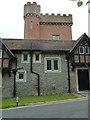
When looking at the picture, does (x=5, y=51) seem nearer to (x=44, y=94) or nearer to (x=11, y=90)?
(x=11, y=90)

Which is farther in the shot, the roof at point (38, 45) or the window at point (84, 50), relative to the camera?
the window at point (84, 50)

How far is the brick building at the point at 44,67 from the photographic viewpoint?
24094mm

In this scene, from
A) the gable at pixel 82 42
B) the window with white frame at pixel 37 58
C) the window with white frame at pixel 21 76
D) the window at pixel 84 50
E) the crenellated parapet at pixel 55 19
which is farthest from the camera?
the crenellated parapet at pixel 55 19

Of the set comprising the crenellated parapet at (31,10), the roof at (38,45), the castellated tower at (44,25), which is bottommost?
the roof at (38,45)

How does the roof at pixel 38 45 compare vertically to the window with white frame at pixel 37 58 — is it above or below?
above

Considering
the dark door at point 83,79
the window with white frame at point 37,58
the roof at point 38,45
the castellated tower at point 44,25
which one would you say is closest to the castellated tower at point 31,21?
the castellated tower at point 44,25

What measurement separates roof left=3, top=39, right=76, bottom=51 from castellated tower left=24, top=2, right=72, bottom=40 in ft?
29.1

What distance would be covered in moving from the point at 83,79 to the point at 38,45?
670 centimetres

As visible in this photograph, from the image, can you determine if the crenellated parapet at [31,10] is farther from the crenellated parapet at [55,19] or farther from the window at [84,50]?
Result: the window at [84,50]

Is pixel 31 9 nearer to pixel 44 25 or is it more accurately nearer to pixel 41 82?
pixel 44 25

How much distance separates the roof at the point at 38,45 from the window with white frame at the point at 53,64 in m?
1.16

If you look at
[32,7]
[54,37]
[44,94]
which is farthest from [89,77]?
[32,7]

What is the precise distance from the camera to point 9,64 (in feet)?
78.3

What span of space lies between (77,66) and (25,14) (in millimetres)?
15517
